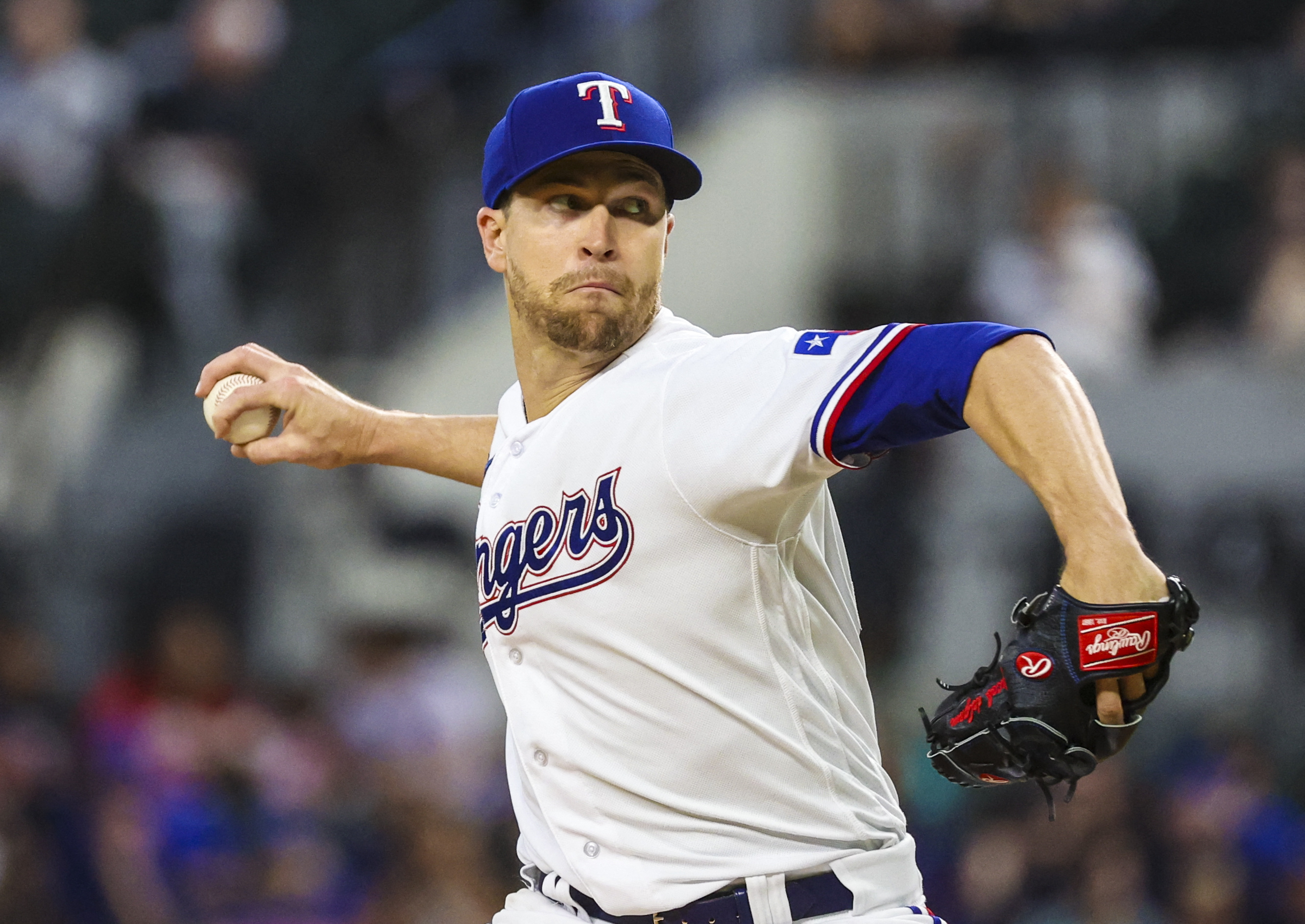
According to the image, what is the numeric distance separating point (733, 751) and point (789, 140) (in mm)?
6395

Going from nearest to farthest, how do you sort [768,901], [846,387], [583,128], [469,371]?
[846,387] → [768,901] → [583,128] → [469,371]

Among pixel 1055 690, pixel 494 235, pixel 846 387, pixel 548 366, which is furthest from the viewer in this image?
pixel 494 235

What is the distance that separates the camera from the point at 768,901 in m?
2.72

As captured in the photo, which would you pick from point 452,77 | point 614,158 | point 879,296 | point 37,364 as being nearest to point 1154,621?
point 614,158

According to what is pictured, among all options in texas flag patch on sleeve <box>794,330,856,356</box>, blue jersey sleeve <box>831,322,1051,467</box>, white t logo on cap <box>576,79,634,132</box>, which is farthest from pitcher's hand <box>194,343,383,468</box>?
blue jersey sleeve <box>831,322,1051,467</box>

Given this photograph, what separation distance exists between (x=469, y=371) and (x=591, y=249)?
245 inches

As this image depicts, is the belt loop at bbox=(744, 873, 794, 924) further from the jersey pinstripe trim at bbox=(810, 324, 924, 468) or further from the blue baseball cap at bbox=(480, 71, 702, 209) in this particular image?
the blue baseball cap at bbox=(480, 71, 702, 209)

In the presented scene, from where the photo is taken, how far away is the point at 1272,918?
629 cm

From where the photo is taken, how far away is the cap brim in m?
2.92

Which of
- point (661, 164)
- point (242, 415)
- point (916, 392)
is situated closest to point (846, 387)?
point (916, 392)

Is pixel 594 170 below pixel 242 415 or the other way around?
the other way around

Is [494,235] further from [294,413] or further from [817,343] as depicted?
[817,343]

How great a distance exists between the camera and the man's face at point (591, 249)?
297 cm

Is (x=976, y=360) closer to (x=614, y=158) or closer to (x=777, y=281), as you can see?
(x=614, y=158)
